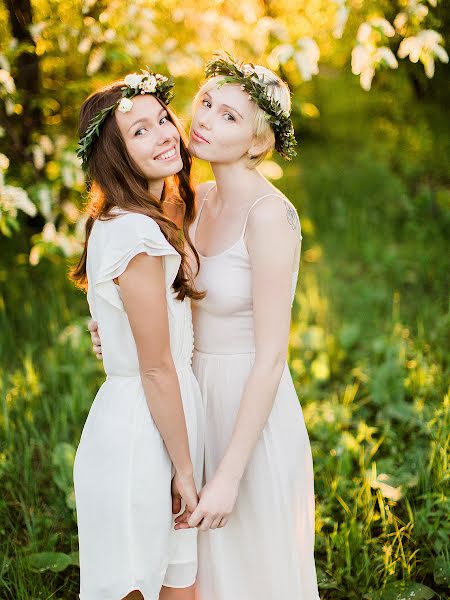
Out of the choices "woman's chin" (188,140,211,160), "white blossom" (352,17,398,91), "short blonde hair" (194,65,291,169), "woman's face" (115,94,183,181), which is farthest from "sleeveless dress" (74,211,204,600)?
"white blossom" (352,17,398,91)

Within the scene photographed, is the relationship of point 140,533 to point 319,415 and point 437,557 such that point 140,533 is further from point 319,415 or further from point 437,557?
point 319,415

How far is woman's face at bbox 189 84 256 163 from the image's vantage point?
2.08m

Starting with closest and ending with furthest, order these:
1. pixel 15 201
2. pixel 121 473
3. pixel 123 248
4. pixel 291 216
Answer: pixel 123 248
pixel 121 473
pixel 291 216
pixel 15 201

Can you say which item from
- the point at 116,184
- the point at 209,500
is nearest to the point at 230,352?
the point at 209,500

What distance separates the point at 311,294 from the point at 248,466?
103 inches

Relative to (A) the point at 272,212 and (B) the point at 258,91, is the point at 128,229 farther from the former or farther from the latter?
(B) the point at 258,91

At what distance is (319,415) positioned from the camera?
355 cm

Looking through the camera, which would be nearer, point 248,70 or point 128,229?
point 128,229

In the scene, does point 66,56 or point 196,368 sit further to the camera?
point 66,56

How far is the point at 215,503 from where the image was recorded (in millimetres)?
1944

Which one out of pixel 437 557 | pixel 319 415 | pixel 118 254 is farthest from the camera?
pixel 319 415

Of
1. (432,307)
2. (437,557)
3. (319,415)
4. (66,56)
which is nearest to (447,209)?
(432,307)

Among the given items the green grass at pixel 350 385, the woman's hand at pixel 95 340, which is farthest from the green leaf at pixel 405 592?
the woman's hand at pixel 95 340

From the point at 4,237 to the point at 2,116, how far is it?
83 cm
